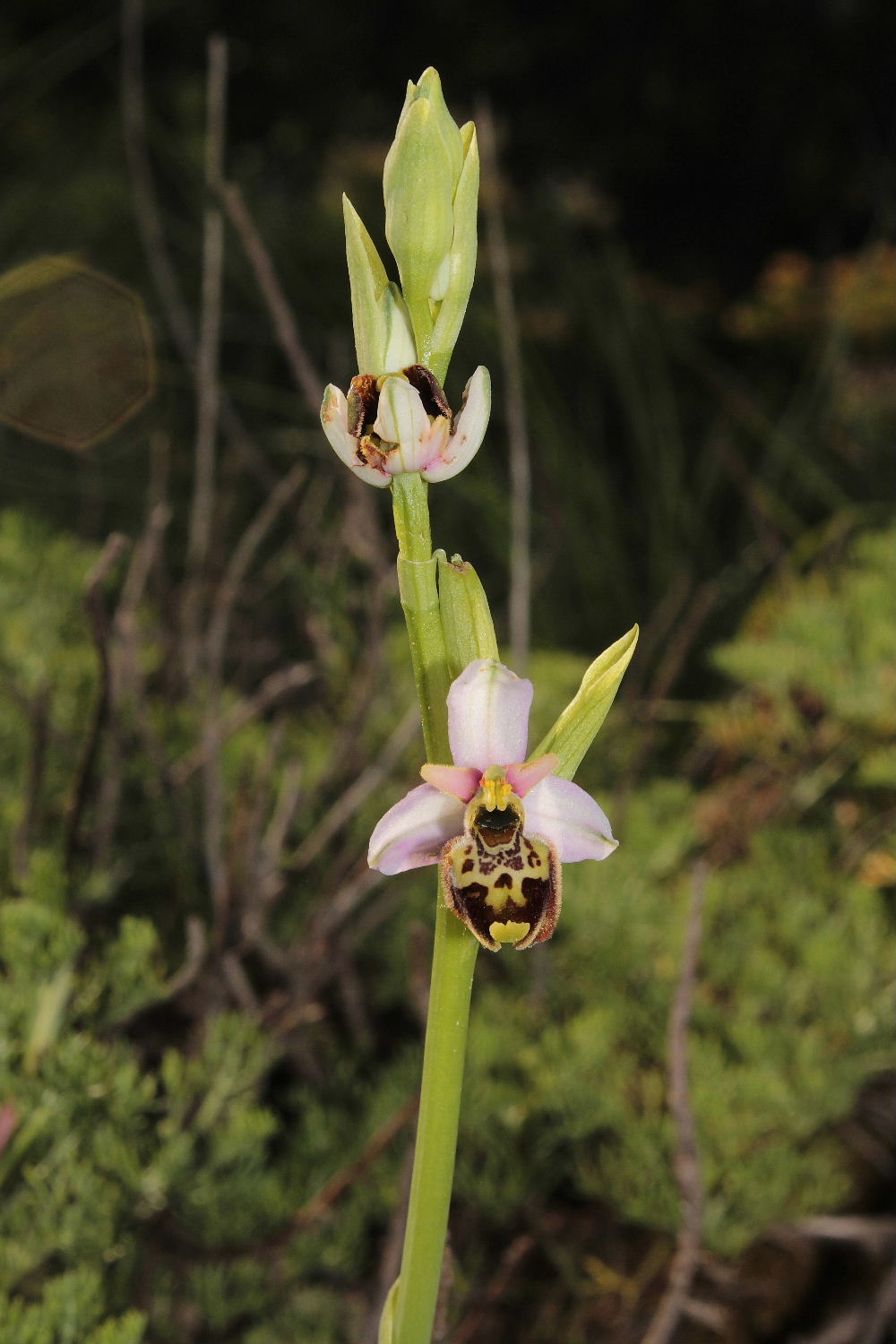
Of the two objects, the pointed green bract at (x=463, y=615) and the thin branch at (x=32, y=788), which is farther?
the thin branch at (x=32, y=788)

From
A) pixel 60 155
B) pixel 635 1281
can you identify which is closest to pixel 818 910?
pixel 635 1281

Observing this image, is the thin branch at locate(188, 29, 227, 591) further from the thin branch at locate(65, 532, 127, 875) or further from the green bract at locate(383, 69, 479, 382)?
the green bract at locate(383, 69, 479, 382)

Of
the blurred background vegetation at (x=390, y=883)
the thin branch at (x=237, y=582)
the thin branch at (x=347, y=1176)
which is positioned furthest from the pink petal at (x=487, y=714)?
the thin branch at (x=237, y=582)

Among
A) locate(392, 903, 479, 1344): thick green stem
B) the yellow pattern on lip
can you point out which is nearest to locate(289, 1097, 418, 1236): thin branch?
locate(392, 903, 479, 1344): thick green stem

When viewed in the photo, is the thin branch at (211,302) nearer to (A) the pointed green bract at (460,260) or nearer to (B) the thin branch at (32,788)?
(B) the thin branch at (32,788)

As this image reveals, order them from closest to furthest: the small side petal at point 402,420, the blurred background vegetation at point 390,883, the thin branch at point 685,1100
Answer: the small side petal at point 402,420
the thin branch at point 685,1100
the blurred background vegetation at point 390,883

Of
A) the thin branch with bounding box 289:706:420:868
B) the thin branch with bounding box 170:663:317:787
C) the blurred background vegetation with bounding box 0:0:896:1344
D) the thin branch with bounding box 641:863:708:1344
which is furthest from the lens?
the thin branch with bounding box 289:706:420:868

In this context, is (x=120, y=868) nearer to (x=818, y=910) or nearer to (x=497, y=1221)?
(x=497, y=1221)

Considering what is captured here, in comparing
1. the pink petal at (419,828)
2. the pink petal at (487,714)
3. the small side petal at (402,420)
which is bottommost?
the pink petal at (419,828)
